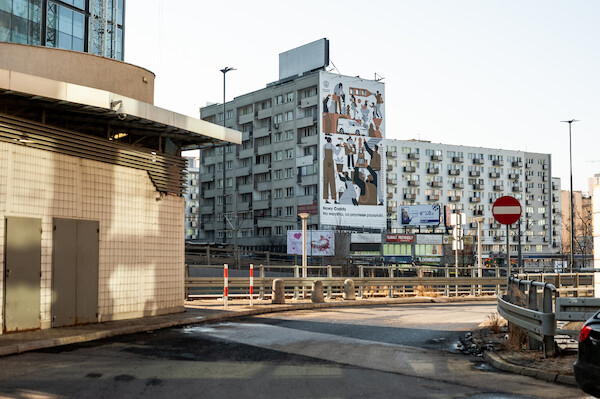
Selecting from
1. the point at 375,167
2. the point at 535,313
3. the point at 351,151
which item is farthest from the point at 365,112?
the point at 535,313

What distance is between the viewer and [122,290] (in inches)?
687

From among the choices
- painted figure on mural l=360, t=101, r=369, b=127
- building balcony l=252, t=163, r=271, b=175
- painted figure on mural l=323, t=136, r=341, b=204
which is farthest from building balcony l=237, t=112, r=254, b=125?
painted figure on mural l=360, t=101, r=369, b=127

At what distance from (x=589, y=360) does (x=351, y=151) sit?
88.6 metres

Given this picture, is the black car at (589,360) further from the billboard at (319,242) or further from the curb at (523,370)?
the billboard at (319,242)

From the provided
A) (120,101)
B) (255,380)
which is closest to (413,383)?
(255,380)

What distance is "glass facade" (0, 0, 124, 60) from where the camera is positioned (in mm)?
52219

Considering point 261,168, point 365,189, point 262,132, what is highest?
point 262,132

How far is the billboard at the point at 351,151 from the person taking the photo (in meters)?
93.8

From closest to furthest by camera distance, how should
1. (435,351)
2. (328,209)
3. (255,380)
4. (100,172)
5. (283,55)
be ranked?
(255,380), (435,351), (100,172), (328,209), (283,55)

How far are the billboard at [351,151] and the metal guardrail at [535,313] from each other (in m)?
80.5

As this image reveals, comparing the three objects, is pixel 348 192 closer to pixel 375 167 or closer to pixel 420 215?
pixel 375 167

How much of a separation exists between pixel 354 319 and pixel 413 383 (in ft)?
34.4

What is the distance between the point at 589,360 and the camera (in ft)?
23.3

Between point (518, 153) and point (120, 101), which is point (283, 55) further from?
point (120, 101)
